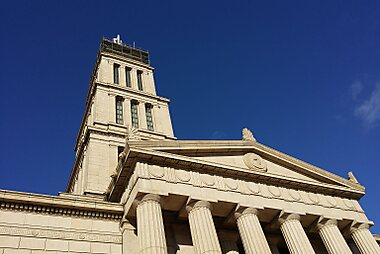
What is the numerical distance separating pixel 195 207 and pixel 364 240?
13.7 m

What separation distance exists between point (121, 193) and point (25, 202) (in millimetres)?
5643

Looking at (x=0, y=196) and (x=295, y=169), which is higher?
(x=295, y=169)

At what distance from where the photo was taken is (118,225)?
2131 centimetres

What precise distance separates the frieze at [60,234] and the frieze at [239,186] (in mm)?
3049

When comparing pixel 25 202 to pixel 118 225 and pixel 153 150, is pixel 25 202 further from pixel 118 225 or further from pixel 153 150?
pixel 153 150

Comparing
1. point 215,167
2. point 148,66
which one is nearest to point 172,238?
point 215,167

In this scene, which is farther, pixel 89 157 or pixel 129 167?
pixel 89 157

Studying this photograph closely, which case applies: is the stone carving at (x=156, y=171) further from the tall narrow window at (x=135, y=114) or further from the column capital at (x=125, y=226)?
the tall narrow window at (x=135, y=114)

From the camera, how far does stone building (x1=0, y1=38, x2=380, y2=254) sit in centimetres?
1917

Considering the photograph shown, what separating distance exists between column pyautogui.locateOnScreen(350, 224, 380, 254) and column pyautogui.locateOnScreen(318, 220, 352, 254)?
2044 millimetres

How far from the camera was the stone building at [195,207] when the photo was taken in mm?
19172

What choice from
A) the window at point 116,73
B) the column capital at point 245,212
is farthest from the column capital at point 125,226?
the window at point 116,73

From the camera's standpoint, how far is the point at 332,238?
24234 mm

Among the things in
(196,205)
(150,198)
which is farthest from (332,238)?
(150,198)
